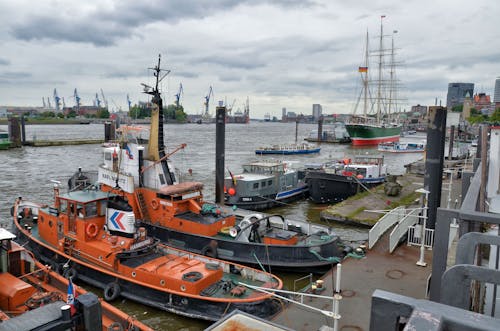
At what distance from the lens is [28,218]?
19.2 meters

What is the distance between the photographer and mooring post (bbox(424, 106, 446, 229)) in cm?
1285

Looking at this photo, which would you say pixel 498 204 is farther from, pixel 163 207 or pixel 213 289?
pixel 163 207

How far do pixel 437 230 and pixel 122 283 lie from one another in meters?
10.4

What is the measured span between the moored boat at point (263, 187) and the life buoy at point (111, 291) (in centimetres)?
1332

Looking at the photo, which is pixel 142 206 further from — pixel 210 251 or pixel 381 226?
pixel 381 226

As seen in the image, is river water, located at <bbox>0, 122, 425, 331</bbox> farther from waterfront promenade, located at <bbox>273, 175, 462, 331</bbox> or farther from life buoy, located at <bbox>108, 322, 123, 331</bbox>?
waterfront promenade, located at <bbox>273, 175, 462, 331</bbox>

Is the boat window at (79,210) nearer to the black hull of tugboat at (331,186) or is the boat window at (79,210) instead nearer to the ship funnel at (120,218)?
the ship funnel at (120,218)

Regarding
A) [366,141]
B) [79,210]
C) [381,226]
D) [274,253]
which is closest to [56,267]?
[79,210]

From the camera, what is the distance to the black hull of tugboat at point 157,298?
1105 centimetres

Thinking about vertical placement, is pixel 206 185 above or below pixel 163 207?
below

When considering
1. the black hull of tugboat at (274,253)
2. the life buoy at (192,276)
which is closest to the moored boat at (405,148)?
the black hull of tugboat at (274,253)

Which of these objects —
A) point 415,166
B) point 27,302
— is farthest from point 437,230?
point 415,166

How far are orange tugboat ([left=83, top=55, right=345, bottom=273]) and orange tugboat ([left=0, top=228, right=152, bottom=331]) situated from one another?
2.99m

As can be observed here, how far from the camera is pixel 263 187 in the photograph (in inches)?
1067
